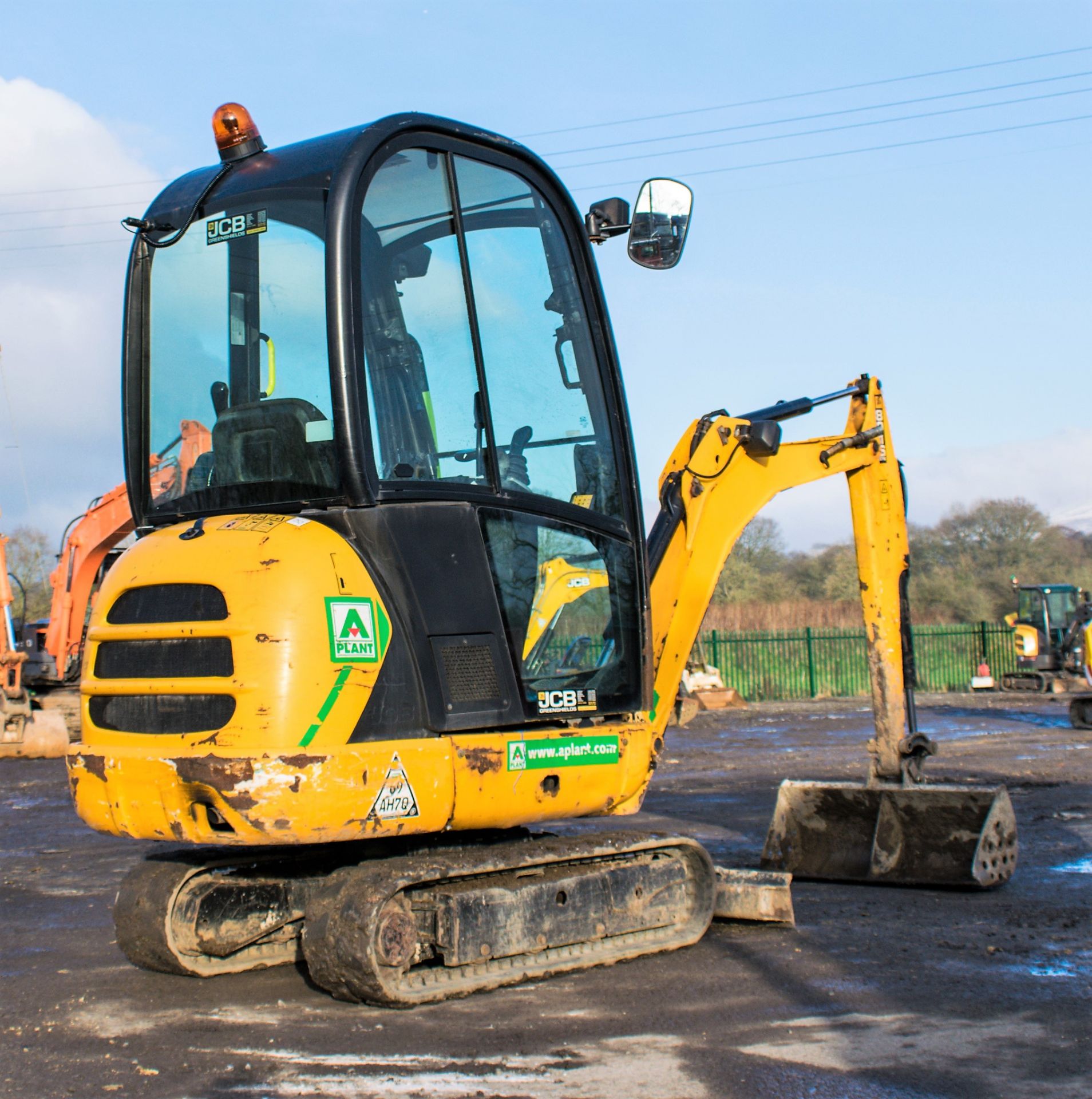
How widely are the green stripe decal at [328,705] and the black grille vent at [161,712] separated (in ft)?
0.87

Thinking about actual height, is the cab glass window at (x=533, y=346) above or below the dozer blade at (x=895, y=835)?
above

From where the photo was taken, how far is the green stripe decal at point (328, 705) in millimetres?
4238

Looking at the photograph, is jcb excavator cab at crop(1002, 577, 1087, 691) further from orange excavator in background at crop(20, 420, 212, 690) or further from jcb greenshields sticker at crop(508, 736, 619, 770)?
jcb greenshields sticker at crop(508, 736, 619, 770)

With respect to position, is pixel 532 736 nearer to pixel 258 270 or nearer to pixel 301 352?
pixel 301 352

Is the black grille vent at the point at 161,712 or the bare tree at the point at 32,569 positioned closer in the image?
the black grille vent at the point at 161,712

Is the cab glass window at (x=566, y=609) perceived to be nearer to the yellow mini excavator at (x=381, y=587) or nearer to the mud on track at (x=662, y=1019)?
the yellow mini excavator at (x=381, y=587)

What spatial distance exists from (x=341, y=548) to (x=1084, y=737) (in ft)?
53.1

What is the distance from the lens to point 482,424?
4844mm

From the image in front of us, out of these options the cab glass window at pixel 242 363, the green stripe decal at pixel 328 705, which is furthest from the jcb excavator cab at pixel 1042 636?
the green stripe decal at pixel 328 705

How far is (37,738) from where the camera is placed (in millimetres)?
16594

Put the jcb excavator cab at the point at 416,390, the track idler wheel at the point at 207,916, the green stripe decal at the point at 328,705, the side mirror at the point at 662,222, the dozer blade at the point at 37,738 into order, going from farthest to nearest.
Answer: the dozer blade at the point at 37,738 → the side mirror at the point at 662,222 → the track idler wheel at the point at 207,916 → the jcb excavator cab at the point at 416,390 → the green stripe decal at the point at 328,705

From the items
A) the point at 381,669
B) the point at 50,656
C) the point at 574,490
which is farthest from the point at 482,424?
the point at 50,656

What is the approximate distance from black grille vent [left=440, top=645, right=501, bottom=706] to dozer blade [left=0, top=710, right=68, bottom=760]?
1325 centimetres

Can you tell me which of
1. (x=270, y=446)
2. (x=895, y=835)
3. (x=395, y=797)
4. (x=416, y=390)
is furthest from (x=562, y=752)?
(x=895, y=835)
